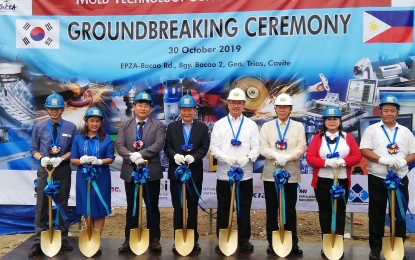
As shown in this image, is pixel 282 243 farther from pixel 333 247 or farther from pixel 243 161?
pixel 243 161

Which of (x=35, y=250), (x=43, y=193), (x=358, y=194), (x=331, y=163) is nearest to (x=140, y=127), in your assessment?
(x=43, y=193)

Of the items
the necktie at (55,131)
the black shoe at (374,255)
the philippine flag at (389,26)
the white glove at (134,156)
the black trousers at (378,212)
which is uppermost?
the philippine flag at (389,26)

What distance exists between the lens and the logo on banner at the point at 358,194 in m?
5.73

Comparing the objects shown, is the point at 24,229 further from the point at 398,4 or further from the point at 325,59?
the point at 398,4

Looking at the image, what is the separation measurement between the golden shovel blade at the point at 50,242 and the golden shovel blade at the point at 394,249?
3.15 metres

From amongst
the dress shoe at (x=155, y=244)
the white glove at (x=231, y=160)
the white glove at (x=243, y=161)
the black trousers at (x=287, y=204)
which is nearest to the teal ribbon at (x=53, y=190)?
the dress shoe at (x=155, y=244)

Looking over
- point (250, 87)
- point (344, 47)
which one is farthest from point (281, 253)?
point (344, 47)

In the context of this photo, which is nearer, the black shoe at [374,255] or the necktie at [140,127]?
the black shoe at [374,255]

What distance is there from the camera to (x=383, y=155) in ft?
15.1

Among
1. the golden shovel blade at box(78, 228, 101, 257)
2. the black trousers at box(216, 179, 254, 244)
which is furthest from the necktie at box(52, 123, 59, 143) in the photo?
the black trousers at box(216, 179, 254, 244)

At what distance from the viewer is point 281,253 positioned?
466 cm

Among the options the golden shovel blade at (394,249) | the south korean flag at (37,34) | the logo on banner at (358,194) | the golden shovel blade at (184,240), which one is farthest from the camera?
the south korean flag at (37,34)

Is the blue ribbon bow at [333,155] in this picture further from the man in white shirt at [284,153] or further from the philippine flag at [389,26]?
the philippine flag at [389,26]

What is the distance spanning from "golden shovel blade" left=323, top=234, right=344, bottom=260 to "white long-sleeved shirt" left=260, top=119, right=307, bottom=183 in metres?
0.63
